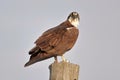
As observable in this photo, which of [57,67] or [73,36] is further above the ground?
[73,36]

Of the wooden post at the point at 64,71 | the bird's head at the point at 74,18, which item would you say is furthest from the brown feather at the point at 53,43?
the wooden post at the point at 64,71

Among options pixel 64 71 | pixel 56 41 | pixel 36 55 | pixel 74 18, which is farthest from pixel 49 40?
pixel 64 71

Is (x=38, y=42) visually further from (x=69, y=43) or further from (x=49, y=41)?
(x=69, y=43)

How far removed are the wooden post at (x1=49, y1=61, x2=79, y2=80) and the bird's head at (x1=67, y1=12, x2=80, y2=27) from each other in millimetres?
3221

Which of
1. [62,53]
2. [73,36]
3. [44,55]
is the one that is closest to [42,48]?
[44,55]

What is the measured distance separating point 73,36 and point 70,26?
0.86 feet

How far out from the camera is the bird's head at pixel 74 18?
9.26m

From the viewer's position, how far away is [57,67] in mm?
6109

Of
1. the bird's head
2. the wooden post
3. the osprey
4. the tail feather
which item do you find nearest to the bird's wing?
the osprey

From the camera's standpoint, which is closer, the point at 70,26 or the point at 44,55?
the point at 44,55

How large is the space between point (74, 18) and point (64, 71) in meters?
3.42

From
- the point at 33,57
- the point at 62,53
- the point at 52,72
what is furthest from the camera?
the point at 62,53

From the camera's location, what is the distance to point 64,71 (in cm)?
605

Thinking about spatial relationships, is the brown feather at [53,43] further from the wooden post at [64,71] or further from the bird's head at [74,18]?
the wooden post at [64,71]
